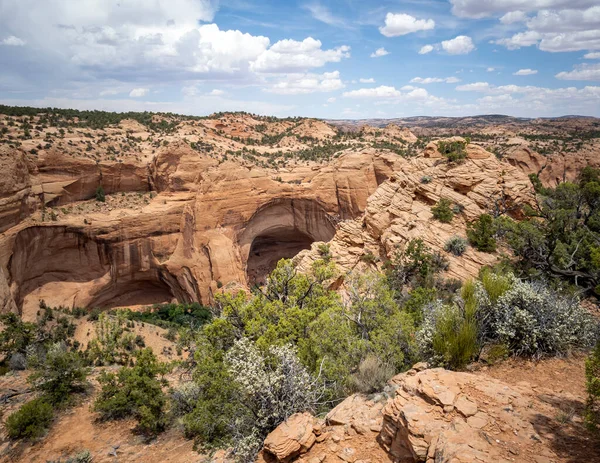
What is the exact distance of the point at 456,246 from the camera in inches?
579

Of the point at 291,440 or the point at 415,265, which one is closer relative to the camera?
the point at 291,440

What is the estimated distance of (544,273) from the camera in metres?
12.7

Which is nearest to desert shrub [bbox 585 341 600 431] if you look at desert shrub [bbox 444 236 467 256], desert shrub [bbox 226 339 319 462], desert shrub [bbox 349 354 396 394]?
desert shrub [bbox 349 354 396 394]

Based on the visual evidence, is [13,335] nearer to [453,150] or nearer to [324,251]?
[324,251]

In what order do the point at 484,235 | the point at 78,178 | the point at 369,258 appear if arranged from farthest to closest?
the point at 78,178
the point at 369,258
the point at 484,235

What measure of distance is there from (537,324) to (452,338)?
6.68 feet

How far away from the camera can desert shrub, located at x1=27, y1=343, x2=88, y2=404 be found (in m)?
11.3

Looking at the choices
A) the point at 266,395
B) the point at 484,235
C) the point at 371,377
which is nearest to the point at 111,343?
the point at 266,395

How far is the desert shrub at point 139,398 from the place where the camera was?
9.91 metres

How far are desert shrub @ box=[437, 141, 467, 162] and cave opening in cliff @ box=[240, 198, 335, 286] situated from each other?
1150 cm

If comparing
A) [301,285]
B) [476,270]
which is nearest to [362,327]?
[301,285]

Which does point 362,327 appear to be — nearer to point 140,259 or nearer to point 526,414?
point 526,414

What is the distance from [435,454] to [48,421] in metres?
11.5

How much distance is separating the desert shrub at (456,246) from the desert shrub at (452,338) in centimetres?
730
